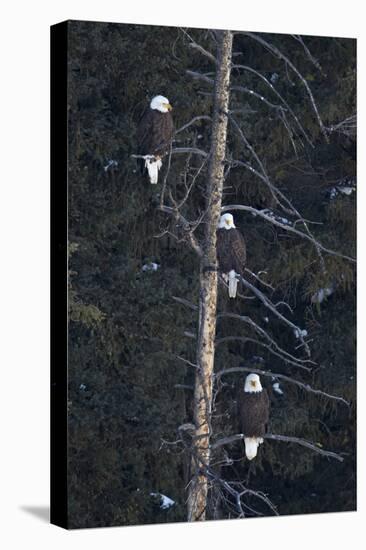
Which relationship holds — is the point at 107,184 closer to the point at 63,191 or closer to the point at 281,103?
the point at 63,191

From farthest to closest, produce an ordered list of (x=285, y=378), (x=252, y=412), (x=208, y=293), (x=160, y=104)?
(x=285, y=378) < (x=252, y=412) < (x=208, y=293) < (x=160, y=104)

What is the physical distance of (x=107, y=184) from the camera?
8.90 m

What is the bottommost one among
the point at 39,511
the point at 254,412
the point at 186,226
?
the point at 39,511

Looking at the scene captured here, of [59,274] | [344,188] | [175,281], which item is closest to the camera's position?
[59,274]

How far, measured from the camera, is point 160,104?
9.04 meters

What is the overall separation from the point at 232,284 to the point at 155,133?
103 cm

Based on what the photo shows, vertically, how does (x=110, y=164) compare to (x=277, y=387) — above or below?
above

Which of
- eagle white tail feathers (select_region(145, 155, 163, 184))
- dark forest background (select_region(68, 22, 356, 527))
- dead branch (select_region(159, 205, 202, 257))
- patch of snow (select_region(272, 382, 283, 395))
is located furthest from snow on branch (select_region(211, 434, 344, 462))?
eagle white tail feathers (select_region(145, 155, 163, 184))

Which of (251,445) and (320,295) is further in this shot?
(320,295)

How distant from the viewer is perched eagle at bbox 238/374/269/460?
9453mm

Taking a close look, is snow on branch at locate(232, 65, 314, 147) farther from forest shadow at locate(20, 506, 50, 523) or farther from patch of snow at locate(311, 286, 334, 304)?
forest shadow at locate(20, 506, 50, 523)

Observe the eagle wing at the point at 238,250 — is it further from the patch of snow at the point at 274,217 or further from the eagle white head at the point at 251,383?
the eagle white head at the point at 251,383

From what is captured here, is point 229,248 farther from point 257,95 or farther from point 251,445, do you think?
point 251,445

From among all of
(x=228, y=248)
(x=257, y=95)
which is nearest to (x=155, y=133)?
(x=257, y=95)
